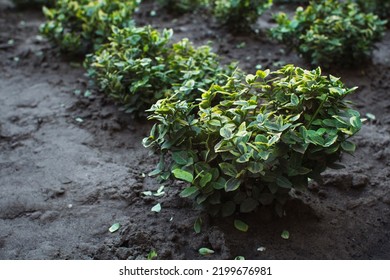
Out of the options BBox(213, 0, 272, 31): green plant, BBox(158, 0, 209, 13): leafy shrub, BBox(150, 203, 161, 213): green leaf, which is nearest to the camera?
BBox(150, 203, 161, 213): green leaf

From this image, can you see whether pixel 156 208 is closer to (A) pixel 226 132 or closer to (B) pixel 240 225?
(B) pixel 240 225

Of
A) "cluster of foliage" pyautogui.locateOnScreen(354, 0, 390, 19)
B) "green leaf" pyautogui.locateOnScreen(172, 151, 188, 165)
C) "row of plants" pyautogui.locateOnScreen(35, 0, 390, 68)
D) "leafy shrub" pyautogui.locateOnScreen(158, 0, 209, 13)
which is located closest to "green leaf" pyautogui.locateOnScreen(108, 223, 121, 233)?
"green leaf" pyautogui.locateOnScreen(172, 151, 188, 165)

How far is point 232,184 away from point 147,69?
139cm

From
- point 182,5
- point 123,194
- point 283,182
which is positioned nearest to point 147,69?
point 123,194

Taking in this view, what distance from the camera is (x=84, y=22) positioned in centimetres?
455

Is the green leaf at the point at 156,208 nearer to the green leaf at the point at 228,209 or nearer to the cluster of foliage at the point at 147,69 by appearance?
the green leaf at the point at 228,209

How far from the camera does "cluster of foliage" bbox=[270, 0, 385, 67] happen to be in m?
4.10

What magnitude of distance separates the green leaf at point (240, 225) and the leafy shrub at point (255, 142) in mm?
85

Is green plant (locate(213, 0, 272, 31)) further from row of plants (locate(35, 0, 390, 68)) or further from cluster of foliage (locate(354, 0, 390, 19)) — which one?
cluster of foliage (locate(354, 0, 390, 19))

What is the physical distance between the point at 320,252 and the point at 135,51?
199 cm

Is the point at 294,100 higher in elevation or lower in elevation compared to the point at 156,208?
higher

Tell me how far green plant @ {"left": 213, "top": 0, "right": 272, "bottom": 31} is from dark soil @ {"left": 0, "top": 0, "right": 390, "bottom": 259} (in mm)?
583
